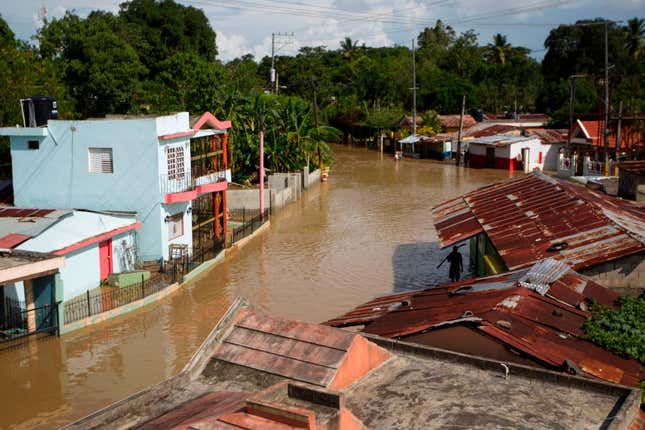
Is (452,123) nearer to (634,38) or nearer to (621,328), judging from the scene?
(634,38)

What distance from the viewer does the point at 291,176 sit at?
39.7 meters

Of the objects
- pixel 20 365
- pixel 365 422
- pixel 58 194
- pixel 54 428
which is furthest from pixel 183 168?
pixel 365 422

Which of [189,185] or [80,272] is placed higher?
[189,185]

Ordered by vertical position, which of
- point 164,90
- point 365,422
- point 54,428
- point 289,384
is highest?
point 164,90

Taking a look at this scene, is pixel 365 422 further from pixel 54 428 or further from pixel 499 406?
pixel 54 428

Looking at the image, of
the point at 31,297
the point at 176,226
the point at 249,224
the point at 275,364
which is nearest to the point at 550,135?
the point at 249,224

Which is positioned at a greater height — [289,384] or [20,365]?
[289,384]

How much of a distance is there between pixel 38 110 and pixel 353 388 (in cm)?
2019

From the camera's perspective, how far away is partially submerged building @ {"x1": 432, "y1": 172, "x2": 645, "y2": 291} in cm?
1443

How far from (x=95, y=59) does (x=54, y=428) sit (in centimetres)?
3641

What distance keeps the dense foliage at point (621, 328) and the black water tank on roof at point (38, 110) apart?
19.8m

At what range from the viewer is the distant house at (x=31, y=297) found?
17078 mm

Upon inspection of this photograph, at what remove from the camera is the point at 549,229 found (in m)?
17.4

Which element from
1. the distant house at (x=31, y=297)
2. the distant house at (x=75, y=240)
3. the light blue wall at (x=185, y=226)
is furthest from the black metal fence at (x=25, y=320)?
the light blue wall at (x=185, y=226)
